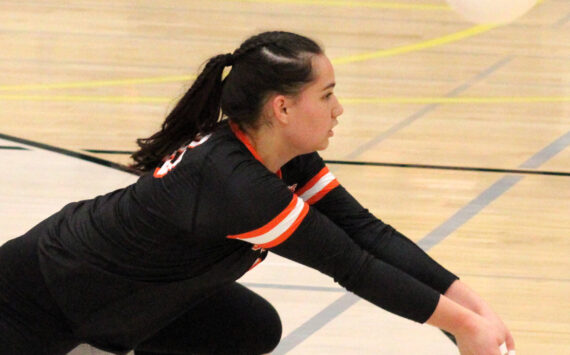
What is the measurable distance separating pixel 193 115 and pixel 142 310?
0.41m

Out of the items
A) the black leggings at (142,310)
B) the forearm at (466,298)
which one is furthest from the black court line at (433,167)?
the forearm at (466,298)

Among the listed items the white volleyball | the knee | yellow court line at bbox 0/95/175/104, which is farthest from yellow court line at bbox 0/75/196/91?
the knee

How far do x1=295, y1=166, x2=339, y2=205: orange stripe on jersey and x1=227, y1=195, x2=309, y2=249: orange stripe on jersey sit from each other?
35cm

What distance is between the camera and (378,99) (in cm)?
478

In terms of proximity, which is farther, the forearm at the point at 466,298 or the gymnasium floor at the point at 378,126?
the gymnasium floor at the point at 378,126

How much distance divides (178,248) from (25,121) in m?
2.59

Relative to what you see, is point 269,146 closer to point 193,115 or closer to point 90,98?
point 193,115

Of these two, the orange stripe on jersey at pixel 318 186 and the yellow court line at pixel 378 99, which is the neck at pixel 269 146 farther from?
the yellow court line at pixel 378 99

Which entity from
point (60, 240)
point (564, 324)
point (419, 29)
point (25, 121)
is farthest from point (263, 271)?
point (419, 29)

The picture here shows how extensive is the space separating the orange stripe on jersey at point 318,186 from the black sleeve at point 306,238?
1.07ft

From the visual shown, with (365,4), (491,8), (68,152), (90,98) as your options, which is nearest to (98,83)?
(90,98)

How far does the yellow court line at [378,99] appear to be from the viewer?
466 centimetres

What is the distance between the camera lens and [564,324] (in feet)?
9.26

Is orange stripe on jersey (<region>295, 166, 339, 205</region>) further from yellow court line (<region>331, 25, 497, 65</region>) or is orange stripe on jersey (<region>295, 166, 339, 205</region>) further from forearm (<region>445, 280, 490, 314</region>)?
yellow court line (<region>331, 25, 497, 65</region>)
